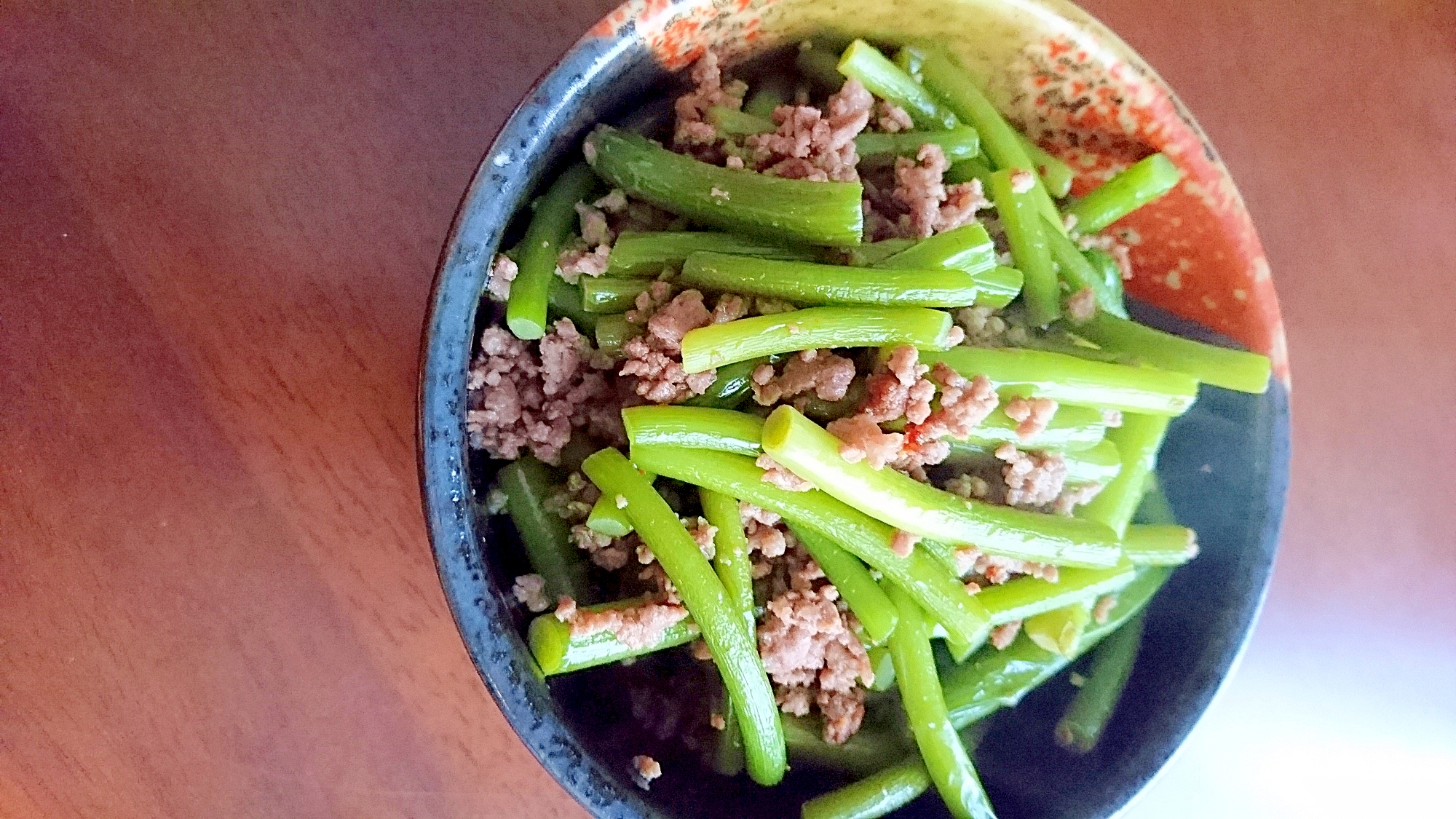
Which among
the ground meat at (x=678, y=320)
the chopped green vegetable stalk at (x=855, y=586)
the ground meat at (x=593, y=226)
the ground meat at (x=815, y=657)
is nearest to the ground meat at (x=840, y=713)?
the ground meat at (x=815, y=657)

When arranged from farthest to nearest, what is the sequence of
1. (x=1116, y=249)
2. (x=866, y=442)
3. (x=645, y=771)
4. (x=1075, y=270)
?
(x=1116, y=249) < (x=1075, y=270) < (x=645, y=771) < (x=866, y=442)

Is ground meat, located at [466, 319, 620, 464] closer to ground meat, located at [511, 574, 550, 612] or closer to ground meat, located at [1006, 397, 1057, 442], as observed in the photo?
ground meat, located at [511, 574, 550, 612]

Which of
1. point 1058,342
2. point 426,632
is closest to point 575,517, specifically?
point 426,632

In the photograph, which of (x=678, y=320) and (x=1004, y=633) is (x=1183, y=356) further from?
(x=678, y=320)

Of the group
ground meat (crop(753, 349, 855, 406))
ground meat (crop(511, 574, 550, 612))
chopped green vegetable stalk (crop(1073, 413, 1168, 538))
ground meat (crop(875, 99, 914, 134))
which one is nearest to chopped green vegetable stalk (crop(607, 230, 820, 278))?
ground meat (crop(753, 349, 855, 406))

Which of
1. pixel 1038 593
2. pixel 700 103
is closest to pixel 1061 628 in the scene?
pixel 1038 593

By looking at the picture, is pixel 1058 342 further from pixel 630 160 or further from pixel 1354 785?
pixel 1354 785
